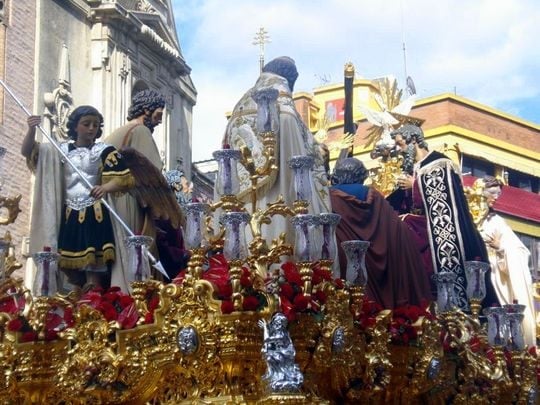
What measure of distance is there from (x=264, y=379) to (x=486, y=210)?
269 inches

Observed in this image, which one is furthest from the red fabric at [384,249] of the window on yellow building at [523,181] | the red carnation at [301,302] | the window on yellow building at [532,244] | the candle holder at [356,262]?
the window on yellow building at [523,181]

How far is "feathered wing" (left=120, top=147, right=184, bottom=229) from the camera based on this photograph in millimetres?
10633

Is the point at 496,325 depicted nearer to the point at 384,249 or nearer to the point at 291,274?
the point at 384,249

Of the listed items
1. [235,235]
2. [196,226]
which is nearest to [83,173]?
[196,226]

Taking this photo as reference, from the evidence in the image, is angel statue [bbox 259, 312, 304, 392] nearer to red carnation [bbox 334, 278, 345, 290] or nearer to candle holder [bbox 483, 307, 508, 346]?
red carnation [bbox 334, 278, 345, 290]

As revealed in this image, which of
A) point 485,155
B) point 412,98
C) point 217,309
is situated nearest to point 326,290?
point 217,309

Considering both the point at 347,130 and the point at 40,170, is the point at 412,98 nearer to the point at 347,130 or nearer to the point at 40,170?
the point at 347,130

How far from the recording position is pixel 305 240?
29.9ft

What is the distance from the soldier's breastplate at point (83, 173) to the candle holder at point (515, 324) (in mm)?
3926

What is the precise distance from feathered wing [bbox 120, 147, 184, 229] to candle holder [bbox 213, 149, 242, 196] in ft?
4.85

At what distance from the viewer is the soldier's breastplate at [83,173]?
10.5m

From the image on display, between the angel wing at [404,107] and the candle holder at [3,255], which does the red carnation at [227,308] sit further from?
the angel wing at [404,107]

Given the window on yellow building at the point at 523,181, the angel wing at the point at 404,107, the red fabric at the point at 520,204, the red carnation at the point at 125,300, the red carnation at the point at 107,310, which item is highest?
the window on yellow building at the point at 523,181

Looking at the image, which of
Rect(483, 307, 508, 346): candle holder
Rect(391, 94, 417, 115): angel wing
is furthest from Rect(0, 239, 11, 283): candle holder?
Rect(391, 94, 417, 115): angel wing
